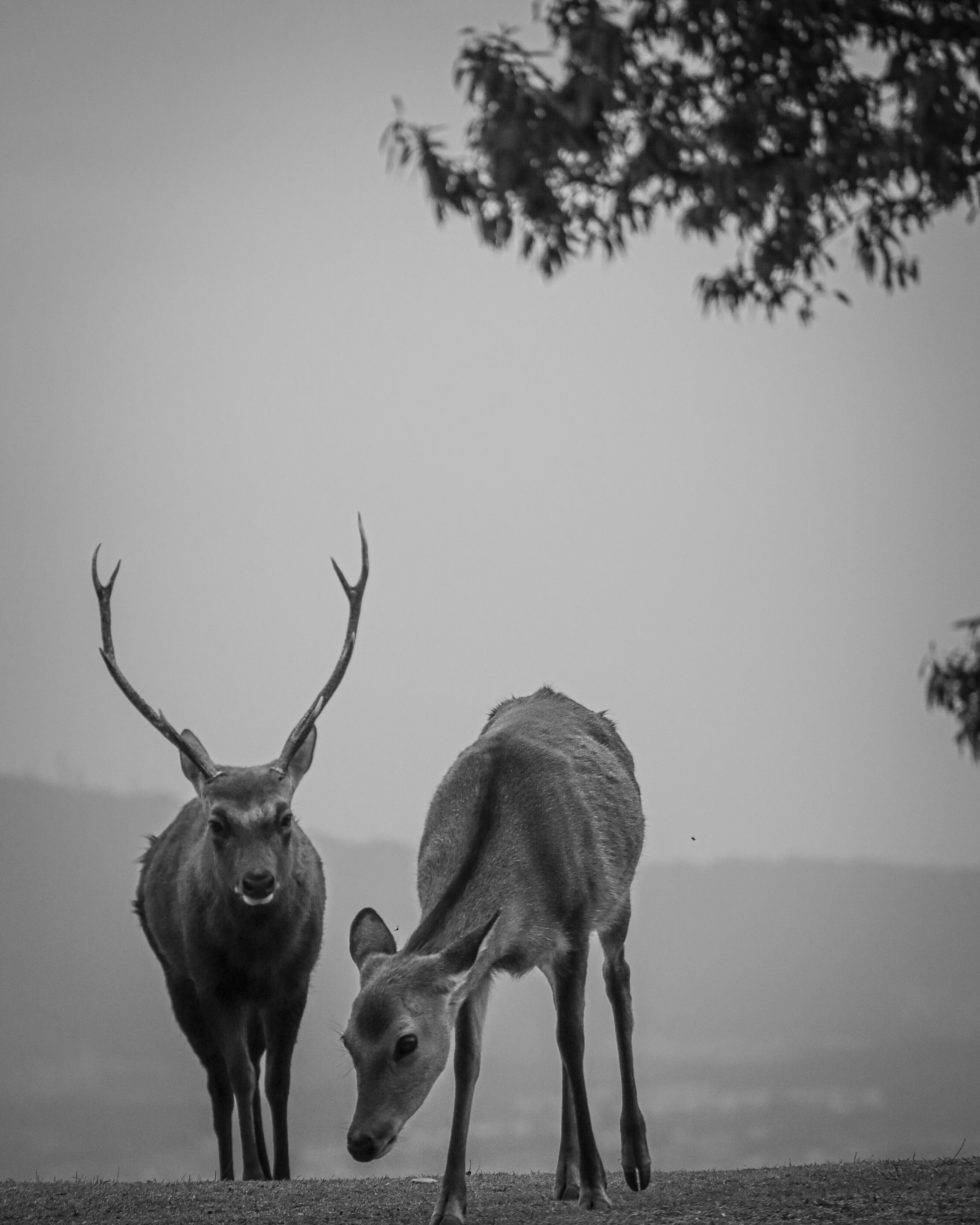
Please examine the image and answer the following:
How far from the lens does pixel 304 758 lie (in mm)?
12953

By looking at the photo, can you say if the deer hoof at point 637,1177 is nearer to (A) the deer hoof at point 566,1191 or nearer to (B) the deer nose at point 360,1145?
(A) the deer hoof at point 566,1191

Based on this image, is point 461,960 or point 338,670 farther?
point 338,670

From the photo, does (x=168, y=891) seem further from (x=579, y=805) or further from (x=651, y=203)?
(x=651, y=203)

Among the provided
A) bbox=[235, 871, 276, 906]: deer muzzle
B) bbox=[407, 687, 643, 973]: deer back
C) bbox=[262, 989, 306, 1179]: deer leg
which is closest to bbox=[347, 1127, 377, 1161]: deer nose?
bbox=[407, 687, 643, 973]: deer back

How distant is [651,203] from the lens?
8.29 metres

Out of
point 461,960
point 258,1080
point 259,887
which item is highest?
point 259,887

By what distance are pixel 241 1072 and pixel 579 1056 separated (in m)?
3.47

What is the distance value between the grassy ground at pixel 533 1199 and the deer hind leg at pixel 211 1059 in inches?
59.2

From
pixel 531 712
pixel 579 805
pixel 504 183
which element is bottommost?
pixel 579 805

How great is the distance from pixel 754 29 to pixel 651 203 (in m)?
0.99

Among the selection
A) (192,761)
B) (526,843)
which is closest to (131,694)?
(192,761)

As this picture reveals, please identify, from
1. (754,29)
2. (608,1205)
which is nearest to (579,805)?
(608,1205)

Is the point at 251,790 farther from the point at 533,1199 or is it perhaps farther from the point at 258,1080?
the point at 533,1199

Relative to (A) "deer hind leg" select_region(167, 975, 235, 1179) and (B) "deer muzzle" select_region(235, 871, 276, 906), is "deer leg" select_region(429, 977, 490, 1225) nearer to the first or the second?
(B) "deer muzzle" select_region(235, 871, 276, 906)
